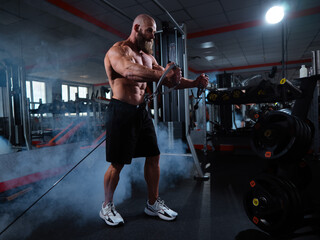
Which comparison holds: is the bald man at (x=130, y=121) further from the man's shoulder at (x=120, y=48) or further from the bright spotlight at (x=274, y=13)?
the bright spotlight at (x=274, y=13)

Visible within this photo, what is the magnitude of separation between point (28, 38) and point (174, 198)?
5689 millimetres

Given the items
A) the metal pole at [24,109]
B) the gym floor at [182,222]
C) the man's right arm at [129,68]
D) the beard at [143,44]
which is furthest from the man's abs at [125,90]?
the metal pole at [24,109]

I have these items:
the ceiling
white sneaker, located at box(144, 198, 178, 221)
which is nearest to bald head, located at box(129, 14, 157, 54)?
white sneaker, located at box(144, 198, 178, 221)

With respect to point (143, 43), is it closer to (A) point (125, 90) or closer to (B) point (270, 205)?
(A) point (125, 90)

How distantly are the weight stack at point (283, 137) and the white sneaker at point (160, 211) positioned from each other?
671 millimetres

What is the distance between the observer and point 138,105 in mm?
1383

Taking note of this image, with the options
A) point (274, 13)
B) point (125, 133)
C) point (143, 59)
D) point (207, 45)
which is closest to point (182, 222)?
point (125, 133)

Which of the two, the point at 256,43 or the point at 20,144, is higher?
the point at 256,43

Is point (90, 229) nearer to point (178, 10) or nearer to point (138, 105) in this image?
point (138, 105)

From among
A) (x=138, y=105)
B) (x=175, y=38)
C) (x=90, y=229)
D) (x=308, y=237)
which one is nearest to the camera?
(x=308, y=237)

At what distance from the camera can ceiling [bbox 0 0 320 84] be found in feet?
12.6

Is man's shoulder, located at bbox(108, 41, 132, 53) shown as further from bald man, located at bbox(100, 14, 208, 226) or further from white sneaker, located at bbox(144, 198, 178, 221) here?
white sneaker, located at bbox(144, 198, 178, 221)

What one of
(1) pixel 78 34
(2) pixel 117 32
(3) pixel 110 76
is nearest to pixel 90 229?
(3) pixel 110 76

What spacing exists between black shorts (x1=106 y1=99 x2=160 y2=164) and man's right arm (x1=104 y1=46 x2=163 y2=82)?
9.4 inches
